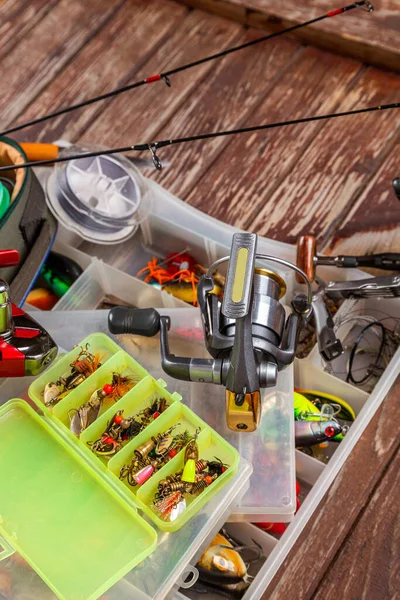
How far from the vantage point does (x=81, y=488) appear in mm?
1239

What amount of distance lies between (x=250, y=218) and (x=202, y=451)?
74 centimetres

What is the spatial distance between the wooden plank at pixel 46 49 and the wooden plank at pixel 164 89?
0.72 ft

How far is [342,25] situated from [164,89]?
20.4 inches

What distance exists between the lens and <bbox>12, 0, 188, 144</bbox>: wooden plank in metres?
2.03

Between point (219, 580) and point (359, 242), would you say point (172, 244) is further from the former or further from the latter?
point (219, 580)

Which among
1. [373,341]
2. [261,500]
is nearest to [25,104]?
[373,341]

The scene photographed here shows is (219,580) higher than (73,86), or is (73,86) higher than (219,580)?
(73,86)

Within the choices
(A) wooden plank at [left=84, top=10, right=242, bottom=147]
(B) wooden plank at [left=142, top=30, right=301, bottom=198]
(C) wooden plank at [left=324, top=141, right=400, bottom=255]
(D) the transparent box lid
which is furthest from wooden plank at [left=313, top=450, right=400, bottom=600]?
(A) wooden plank at [left=84, top=10, right=242, bottom=147]

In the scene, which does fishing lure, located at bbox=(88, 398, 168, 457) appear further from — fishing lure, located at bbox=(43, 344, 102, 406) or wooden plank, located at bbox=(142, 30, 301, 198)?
wooden plank, located at bbox=(142, 30, 301, 198)

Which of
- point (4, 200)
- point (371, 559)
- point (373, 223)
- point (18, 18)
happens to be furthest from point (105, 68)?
point (371, 559)

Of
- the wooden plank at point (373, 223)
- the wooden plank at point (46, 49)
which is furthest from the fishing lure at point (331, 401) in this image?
the wooden plank at point (46, 49)

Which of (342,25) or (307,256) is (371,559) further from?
(342,25)

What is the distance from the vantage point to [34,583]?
1181 millimetres

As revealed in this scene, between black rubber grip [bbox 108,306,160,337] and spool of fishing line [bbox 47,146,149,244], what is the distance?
272 mm
